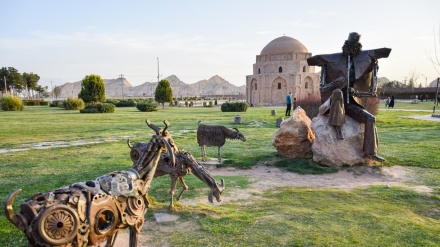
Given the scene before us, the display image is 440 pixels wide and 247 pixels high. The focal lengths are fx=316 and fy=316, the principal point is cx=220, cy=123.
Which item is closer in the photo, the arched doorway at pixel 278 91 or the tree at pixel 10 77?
the arched doorway at pixel 278 91

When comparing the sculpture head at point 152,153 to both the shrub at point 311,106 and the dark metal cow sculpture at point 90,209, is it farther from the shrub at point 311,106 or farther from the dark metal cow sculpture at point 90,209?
the shrub at point 311,106

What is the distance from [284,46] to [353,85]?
47.9 meters

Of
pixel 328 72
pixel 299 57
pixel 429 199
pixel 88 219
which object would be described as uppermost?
pixel 299 57

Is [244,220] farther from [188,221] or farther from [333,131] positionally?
[333,131]

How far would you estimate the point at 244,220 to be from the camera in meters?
4.86

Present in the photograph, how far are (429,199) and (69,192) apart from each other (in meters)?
6.16

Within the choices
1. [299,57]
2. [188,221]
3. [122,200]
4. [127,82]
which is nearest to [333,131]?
[188,221]

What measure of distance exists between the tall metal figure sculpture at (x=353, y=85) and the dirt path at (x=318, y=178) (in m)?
0.49

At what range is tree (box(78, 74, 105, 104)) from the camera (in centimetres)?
3569

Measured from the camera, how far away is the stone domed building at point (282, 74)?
52000 mm

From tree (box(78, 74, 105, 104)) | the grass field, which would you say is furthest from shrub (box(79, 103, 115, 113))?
the grass field

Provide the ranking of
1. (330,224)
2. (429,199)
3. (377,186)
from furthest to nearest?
1. (377,186)
2. (429,199)
3. (330,224)

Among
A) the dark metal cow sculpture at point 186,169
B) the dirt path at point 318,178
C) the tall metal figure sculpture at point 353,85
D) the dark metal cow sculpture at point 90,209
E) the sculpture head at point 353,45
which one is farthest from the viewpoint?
the sculpture head at point 353,45

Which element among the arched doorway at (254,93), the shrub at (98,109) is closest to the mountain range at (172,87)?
the arched doorway at (254,93)
